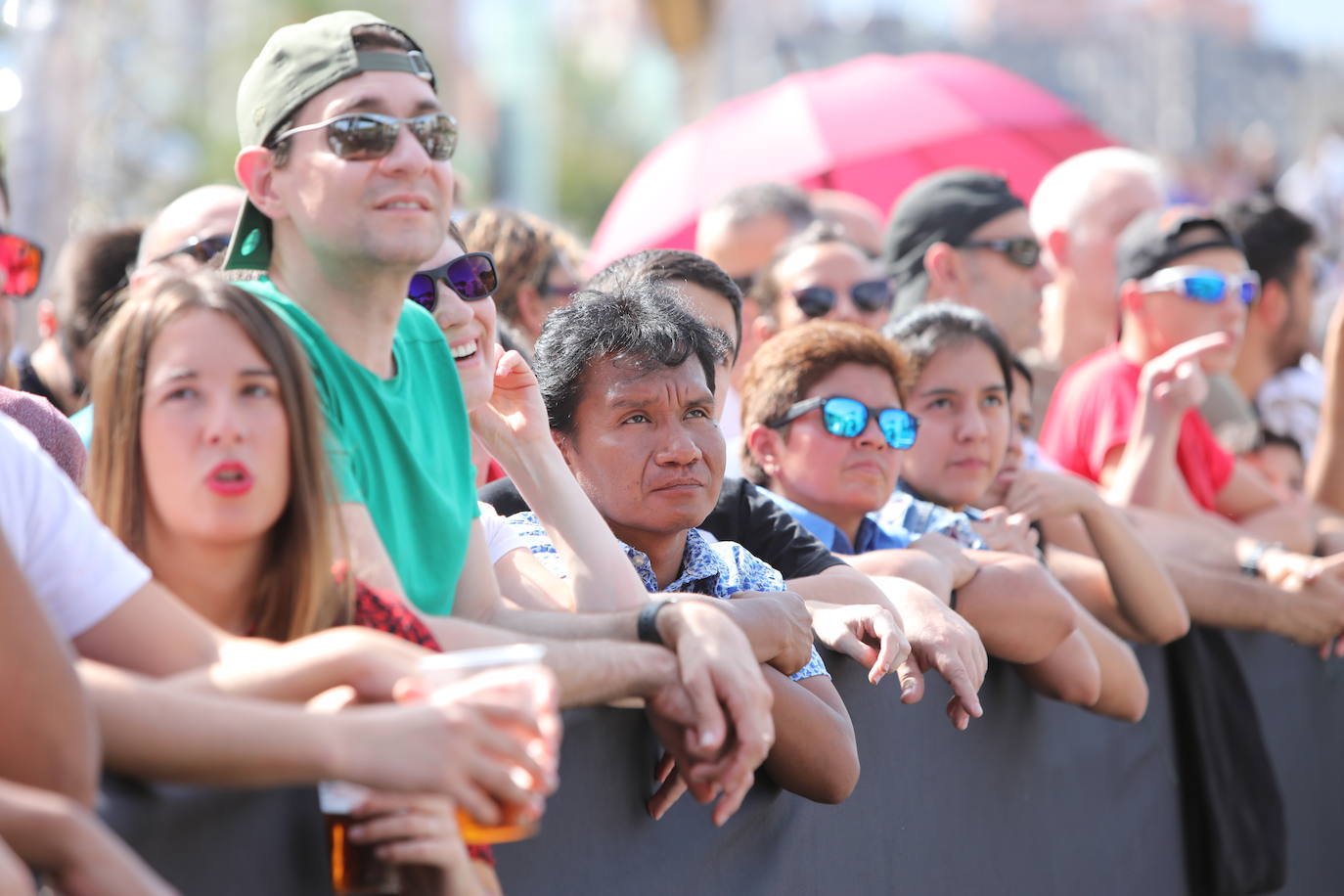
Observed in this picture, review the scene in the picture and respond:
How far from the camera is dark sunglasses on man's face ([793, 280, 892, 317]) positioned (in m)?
5.61

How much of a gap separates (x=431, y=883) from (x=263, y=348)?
30.0 inches

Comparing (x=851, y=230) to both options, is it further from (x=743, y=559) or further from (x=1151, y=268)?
(x=743, y=559)

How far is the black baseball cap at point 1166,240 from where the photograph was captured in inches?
256

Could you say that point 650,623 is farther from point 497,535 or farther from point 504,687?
point 504,687

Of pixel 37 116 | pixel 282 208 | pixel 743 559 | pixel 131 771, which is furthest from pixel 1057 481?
pixel 37 116

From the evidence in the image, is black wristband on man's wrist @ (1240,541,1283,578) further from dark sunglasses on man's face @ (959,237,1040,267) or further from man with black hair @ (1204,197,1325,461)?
man with black hair @ (1204,197,1325,461)

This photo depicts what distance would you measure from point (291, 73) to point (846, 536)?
6.70ft

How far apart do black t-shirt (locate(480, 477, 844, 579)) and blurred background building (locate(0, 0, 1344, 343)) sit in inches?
79.1

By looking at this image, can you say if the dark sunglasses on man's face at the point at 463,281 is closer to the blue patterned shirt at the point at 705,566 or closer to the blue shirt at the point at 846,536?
the blue patterned shirt at the point at 705,566

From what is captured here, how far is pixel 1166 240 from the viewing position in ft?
21.4

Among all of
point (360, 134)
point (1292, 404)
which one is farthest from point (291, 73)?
point (1292, 404)

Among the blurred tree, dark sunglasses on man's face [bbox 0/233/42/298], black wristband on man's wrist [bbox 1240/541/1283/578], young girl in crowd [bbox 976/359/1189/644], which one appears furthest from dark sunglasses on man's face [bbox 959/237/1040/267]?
the blurred tree

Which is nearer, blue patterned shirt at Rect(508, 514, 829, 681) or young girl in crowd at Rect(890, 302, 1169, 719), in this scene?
blue patterned shirt at Rect(508, 514, 829, 681)

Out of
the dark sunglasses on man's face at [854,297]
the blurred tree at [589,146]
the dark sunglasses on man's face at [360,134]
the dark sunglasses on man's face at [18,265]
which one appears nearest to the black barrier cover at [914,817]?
the dark sunglasses on man's face at [360,134]
